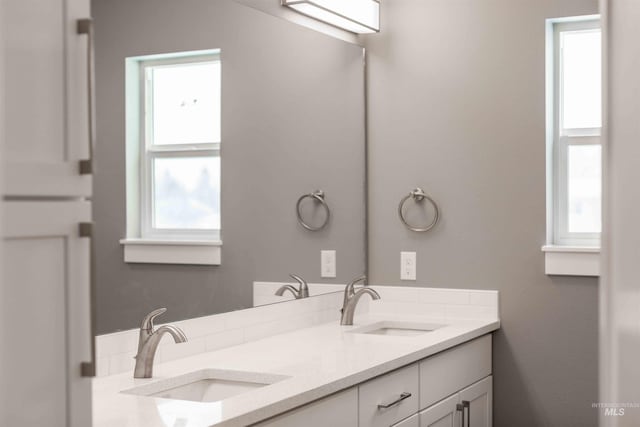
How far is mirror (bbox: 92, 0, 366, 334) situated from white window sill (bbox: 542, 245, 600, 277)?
805mm

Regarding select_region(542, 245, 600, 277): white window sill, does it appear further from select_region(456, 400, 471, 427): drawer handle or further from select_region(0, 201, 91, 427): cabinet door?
select_region(0, 201, 91, 427): cabinet door

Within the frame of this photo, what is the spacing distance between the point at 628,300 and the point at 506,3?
2.72 metres

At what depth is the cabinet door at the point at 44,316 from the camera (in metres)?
1.18

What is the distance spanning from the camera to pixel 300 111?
10.5ft

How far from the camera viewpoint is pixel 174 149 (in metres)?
2.48

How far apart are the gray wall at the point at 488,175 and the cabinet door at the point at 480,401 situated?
61 mm

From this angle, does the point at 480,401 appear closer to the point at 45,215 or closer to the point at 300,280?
the point at 300,280

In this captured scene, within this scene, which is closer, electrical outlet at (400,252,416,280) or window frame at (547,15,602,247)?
window frame at (547,15,602,247)

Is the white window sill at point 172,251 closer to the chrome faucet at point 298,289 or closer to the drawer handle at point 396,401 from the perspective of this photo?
the chrome faucet at point 298,289

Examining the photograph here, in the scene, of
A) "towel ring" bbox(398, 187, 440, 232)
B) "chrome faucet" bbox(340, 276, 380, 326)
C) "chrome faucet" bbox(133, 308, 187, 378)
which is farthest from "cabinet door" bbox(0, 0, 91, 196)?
"towel ring" bbox(398, 187, 440, 232)

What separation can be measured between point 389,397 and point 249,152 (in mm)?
1000

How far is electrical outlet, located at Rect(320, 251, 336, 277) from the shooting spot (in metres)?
3.31

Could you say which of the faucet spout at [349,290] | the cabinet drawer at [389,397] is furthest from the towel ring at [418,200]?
the cabinet drawer at [389,397]

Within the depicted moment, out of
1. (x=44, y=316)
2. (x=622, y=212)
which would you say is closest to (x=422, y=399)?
(x=44, y=316)
